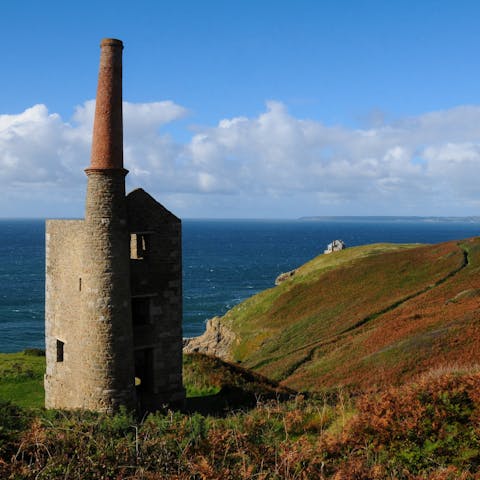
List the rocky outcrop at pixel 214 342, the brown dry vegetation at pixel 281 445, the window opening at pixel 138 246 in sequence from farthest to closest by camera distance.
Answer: the rocky outcrop at pixel 214 342 → the window opening at pixel 138 246 → the brown dry vegetation at pixel 281 445

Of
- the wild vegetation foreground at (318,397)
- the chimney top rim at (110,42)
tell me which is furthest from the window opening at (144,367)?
the chimney top rim at (110,42)

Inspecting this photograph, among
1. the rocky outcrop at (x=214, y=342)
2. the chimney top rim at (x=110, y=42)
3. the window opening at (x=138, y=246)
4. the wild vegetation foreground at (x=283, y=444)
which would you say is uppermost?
the chimney top rim at (x=110, y=42)

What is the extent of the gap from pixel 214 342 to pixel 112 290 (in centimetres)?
3654

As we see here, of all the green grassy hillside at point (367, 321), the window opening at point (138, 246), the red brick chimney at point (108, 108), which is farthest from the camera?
the green grassy hillside at point (367, 321)

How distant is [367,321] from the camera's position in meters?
42.6

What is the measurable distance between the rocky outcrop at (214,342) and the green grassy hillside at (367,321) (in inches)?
40.4

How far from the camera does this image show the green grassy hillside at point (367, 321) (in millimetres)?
29484

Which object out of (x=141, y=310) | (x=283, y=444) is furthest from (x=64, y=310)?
(x=283, y=444)

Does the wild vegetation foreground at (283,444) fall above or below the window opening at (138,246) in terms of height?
below

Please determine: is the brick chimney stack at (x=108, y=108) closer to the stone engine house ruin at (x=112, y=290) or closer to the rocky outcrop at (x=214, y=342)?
the stone engine house ruin at (x=112, y=290)

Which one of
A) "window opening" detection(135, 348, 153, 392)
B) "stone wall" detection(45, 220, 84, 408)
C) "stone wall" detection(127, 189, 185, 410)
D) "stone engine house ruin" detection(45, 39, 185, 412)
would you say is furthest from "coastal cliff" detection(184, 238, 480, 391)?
"stone wall" detection(45, 220, 84, 408)

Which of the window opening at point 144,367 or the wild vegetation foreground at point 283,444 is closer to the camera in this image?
the wild vegetation foreground at point 283,444

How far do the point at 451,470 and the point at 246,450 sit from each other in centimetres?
400

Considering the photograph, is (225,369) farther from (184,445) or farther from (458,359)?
A: (184,445)
